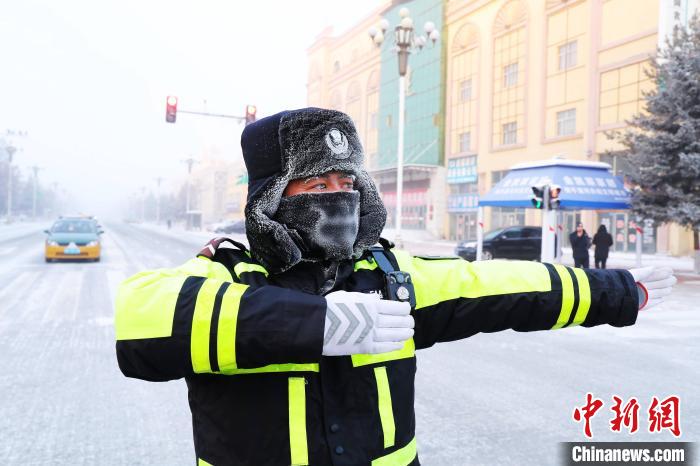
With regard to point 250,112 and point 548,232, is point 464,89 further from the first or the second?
point 548,232

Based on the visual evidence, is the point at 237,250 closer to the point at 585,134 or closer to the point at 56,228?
the point at 56,228

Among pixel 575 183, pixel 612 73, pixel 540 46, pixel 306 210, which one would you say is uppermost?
pixel 540 46

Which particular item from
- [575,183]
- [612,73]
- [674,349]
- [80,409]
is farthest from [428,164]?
[80,409]

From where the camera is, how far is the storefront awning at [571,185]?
1973cm

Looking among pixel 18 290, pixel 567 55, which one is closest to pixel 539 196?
pixel 18 290

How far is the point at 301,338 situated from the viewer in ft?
4.65

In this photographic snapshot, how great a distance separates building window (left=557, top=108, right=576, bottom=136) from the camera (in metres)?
33.3

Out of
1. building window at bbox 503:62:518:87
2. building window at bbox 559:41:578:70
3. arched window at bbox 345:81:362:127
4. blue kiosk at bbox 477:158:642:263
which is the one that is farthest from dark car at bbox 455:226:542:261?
arched window at bbox 345:81:362:127

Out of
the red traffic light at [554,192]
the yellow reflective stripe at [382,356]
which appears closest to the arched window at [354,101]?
the red traffic light at [554,192]

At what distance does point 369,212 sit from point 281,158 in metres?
0.40

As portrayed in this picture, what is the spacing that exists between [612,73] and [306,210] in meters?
32.9

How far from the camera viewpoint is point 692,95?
17094 millimetres

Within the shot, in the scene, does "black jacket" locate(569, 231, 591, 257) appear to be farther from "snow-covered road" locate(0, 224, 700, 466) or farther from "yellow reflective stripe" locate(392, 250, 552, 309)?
"yellow reflective stripe" locate(392, 250, 552, 309)

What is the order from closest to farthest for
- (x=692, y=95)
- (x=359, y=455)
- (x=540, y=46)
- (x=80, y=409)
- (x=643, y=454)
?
(x=359, y=455) < (x=643, y=454) < (x=80, y=409) < (x=692, y=95) < (x=540, y=46)
